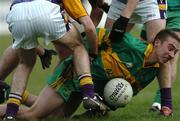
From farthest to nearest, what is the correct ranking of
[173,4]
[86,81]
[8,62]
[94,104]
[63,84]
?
1. [173,4]
2. [8,62]
3. [63,84]
4. [86,81]
5. [94,104]

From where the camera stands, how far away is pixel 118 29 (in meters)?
8.85

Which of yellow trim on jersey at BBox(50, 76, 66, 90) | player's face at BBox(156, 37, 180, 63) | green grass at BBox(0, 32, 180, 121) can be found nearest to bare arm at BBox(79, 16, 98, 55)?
yellow trim on jersey at BBox(50, 76, 66, 90)

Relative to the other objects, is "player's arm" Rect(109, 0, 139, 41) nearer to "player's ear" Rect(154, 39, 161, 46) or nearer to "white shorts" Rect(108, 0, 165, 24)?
"player's ear" Rect(154, 39, 161, 46)

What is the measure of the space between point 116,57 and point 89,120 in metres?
0.78

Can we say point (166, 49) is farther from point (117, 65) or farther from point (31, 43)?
point (31, 43)

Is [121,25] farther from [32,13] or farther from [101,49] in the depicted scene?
[32,13]

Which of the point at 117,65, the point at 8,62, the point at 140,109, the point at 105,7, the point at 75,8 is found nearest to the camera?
the point at 75,8

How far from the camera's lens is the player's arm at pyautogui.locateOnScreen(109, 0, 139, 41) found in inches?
348

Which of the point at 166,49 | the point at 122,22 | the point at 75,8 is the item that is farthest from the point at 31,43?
the point at 166,49

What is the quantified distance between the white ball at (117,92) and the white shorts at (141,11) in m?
1.09

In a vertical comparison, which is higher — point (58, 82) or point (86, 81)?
point (86, 81)

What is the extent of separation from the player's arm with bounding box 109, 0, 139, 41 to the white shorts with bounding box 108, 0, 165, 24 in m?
0.49

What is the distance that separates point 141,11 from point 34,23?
1.82m

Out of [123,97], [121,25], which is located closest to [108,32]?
[121,25]
